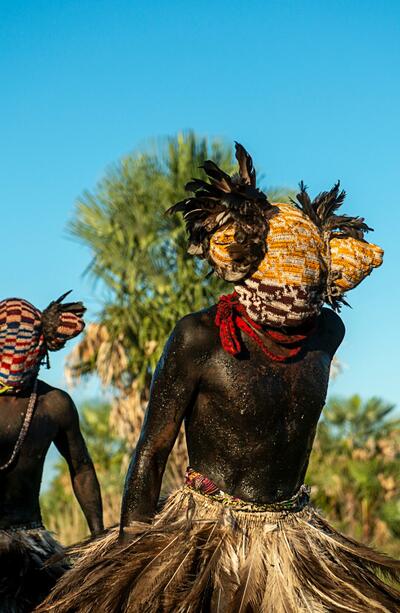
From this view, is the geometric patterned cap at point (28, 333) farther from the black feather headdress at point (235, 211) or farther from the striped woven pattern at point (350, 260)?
the striped woven pattern at point (350, 260)

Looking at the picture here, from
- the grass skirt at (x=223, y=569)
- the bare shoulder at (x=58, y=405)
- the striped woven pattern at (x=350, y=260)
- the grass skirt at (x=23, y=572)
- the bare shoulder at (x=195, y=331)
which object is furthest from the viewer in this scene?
the bare shoulder at (x=58, y=405)

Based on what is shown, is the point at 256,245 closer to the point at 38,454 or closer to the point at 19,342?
the point at 19,342

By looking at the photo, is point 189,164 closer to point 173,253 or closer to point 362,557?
point 173,253

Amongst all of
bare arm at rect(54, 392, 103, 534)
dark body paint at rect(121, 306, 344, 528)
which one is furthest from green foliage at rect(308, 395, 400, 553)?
dark body paint at rect(121, 306, 344, 528)

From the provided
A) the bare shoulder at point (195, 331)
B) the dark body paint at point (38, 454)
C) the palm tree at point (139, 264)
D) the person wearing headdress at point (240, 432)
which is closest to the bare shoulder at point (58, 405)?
the dark body paint at point (38, 454)

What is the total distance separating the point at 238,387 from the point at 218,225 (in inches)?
23.2

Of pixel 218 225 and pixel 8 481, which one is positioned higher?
pixel 218 225

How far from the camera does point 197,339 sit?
3742 millimetres

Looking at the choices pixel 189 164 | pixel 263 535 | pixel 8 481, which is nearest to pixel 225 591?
pixel 263 535

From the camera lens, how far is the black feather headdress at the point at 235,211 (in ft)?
12.1

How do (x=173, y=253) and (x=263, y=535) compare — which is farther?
(x=173, y=253)

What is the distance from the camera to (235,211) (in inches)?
145

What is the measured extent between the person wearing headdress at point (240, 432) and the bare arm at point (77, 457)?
149 centimetres

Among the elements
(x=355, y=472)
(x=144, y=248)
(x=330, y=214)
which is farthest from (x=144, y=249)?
(x=330, y=214)
